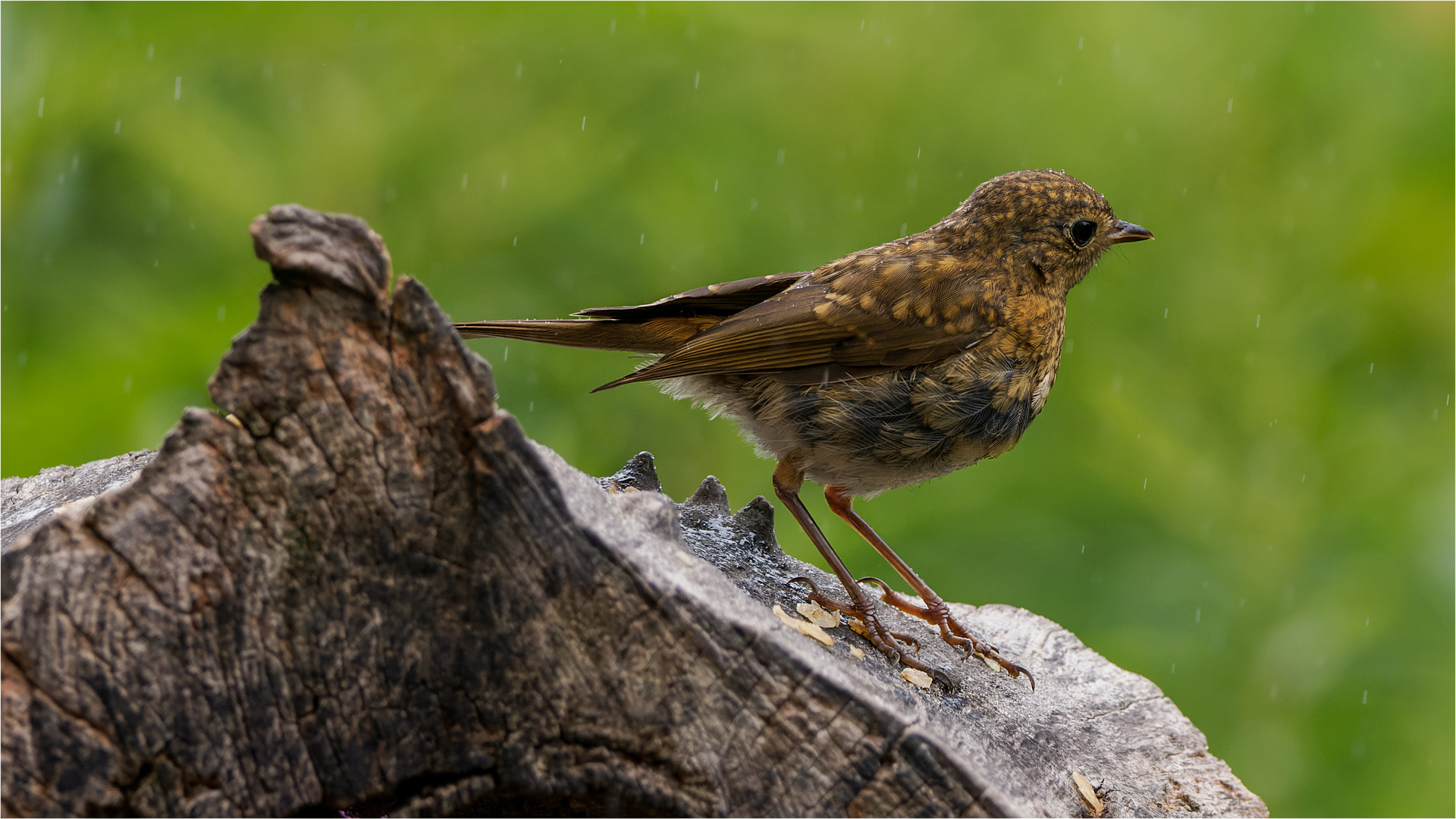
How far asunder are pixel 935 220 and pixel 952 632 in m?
1.95

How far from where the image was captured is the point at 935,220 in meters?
4.28

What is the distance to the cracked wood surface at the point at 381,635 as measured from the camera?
1424 millimetres

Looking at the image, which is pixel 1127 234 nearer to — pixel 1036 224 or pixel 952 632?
pixel 1036 224

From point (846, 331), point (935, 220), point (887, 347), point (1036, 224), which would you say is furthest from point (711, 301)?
point (935, 220)

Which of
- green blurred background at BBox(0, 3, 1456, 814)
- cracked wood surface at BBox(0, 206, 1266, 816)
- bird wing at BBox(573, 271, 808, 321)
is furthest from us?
green blurred background at BBox(0, 3, 1456, 814)

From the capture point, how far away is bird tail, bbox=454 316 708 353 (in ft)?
9.04

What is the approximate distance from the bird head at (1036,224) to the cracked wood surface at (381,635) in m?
1.80

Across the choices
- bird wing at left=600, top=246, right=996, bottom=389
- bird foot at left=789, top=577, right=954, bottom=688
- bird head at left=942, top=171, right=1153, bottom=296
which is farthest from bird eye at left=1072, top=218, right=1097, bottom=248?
bird foot at left=789, top=577, right=954, bottom=688

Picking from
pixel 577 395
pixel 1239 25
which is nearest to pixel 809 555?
pixel 577 395

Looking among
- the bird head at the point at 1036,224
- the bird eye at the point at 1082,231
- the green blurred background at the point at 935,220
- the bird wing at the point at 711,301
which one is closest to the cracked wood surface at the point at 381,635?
the bird wing at the point at 711,301

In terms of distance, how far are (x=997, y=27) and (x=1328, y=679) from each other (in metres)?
2.74

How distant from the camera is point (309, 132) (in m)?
3.73

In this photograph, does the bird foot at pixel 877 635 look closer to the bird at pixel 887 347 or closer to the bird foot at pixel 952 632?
the bird at pixel 887 347

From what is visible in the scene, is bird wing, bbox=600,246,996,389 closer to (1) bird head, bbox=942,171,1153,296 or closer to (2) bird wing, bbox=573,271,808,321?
(2) bird wing, bbox=573,271,808,321
